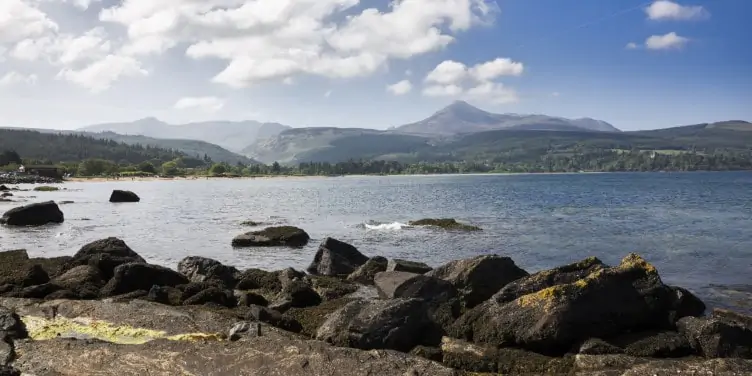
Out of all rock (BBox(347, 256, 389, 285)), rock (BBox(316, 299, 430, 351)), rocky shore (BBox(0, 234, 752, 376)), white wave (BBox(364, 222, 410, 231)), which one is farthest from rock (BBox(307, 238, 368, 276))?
white wave (BBox(364, 222, 410, 231))

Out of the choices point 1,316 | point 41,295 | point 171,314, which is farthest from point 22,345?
point 41,295

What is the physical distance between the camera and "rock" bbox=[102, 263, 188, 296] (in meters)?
20.8

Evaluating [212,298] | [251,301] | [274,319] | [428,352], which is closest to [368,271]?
[251,301]

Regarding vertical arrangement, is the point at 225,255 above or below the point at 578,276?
below

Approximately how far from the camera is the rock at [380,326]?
44.2 ft

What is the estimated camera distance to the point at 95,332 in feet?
48.2

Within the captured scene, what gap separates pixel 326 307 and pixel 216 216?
51726 mm

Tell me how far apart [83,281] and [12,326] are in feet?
26.3

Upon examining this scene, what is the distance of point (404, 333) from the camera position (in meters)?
13.7

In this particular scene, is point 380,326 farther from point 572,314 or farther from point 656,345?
point 656,345

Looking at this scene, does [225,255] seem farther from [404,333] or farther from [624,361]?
[624,361]

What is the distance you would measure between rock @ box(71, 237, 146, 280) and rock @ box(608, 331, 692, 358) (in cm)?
1758

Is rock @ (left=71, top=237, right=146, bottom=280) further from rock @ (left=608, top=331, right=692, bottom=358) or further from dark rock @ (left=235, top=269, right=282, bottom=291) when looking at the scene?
rock @ (left=608, top=331, right=692, bottom=358)

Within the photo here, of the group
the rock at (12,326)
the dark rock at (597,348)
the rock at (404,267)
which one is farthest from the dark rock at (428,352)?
the rock at (404,267)
